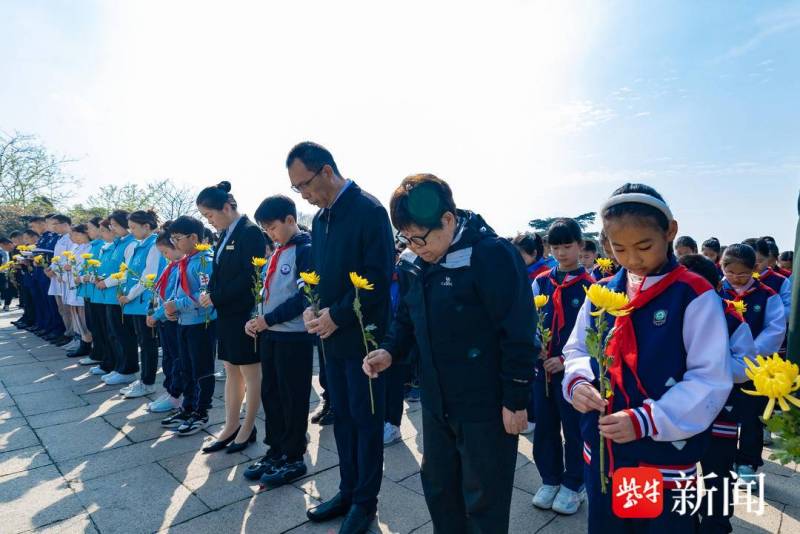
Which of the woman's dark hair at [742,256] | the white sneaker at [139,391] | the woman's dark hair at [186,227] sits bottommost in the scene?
the white sneaker at [139,391]

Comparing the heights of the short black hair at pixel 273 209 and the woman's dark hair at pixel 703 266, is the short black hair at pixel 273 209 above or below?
above

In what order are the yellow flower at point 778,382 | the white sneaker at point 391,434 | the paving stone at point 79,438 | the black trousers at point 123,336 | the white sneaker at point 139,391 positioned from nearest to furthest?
the yellow flower at point 778,382 → the paving stone at point 79,438 → the white sneaker at point 391,434 → the white sneaker at point 139,391 → the black trousers at point 123,336

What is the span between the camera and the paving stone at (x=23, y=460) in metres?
4.08

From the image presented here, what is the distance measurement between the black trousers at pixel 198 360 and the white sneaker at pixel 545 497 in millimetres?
3430

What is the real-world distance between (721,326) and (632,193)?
23.4 inches

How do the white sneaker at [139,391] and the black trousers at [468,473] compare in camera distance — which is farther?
the white sneaker at [139,391]

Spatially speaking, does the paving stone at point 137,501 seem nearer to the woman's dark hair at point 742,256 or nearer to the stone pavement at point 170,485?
the stone pavement at point 170,485

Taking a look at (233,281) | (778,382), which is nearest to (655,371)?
(778,382)

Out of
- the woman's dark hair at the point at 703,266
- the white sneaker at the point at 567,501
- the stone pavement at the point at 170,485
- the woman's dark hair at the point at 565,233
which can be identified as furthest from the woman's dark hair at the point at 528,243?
the white sneaker at the point at 567,501

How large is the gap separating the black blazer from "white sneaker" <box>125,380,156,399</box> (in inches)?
121

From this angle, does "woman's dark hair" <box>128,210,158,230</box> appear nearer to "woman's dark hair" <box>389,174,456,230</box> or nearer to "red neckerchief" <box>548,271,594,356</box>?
"woman's dark hair" <box>389,174,456,230</box>

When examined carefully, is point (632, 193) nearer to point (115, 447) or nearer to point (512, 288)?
point (512, 288)

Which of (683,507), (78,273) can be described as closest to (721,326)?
(683,507)

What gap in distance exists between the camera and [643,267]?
1.80m
